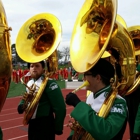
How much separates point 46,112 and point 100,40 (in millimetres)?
1666

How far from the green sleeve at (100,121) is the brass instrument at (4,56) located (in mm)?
820

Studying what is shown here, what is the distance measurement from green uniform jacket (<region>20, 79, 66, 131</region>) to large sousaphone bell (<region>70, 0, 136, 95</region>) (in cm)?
134

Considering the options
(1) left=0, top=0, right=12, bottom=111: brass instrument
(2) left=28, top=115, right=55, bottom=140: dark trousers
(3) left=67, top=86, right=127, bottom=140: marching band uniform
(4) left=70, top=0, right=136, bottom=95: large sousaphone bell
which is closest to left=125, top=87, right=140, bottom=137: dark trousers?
(2) left=28, top=115, right=55, bottom=140: dark trousers

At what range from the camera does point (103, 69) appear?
1.90 meters

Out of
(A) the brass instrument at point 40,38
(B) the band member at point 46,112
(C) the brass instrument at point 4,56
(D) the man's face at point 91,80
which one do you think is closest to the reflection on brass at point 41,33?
(A) the brass instrument at point 40,38

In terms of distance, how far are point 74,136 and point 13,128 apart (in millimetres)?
4414

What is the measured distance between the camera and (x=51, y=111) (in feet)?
11.4

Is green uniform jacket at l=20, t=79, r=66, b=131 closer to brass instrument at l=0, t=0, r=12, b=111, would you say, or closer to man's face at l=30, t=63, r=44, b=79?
man's face at l=30, t=63, r=44, b=79

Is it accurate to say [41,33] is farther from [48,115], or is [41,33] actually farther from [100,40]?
[100,40]

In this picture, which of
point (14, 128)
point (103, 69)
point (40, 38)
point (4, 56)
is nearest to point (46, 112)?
point (40, 38)

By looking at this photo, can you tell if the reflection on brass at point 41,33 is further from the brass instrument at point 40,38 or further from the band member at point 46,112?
the band member at point 46,112

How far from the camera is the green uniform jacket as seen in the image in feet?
11.1

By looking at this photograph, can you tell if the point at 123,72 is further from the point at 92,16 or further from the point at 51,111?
the point at 51,111

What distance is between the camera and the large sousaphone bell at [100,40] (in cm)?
195
